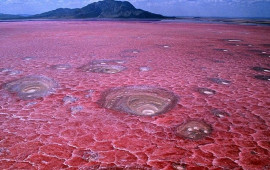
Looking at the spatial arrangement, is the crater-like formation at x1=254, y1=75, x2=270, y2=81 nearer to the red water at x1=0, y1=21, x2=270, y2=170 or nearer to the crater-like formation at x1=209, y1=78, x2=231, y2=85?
the red water at x1=0, y1=21, x2=270, y2=170

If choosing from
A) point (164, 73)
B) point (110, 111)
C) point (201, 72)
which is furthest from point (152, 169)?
point (201, 72)

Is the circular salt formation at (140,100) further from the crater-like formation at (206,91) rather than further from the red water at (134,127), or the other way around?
the crater-like formation at (206,91)

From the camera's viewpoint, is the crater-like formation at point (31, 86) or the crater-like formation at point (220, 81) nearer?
the crater-like formation at point (31, 86)

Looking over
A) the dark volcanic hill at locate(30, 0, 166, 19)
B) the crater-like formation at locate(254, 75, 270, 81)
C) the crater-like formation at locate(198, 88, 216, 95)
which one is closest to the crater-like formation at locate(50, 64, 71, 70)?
the crater-like formation at locate(198, 88, 216, 95)

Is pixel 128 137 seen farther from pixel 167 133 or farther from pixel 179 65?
pixel 179 65

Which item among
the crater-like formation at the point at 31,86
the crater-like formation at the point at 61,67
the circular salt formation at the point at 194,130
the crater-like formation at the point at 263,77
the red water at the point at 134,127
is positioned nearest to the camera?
the red water at the point at 134,127

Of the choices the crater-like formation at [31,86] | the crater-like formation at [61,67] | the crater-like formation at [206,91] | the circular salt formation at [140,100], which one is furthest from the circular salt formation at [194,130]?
the crater-like formation at [61,67]
